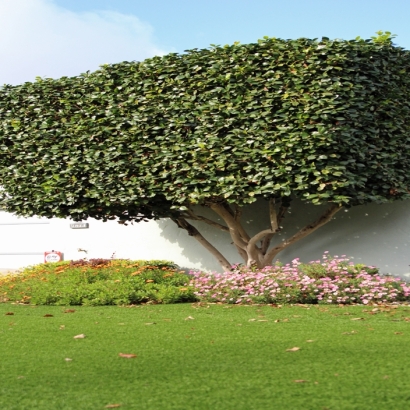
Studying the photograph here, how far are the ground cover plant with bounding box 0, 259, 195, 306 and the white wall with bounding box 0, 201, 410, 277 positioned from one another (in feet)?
4.50

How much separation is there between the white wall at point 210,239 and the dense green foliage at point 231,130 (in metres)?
1.74

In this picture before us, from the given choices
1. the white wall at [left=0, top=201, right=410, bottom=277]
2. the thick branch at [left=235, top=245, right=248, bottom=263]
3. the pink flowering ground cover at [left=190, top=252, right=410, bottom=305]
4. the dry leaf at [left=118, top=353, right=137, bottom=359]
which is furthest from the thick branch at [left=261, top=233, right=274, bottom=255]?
the dry leaf at [left=118, top=353, right=137, bottom=359]

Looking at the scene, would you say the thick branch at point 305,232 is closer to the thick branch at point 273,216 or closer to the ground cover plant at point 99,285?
the thick branch at point 273,216

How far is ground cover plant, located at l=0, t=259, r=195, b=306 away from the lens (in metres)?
11.0

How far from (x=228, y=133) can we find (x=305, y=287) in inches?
129

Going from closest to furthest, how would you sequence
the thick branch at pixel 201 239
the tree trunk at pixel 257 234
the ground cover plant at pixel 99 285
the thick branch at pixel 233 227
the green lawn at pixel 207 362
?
the green lawn at pixel 207 362
the ground cover plant at pixel 99 285
the tree trunk at pixel 257 234
the thick branch at pixel 233 227
the thick branch at pixel 201 239

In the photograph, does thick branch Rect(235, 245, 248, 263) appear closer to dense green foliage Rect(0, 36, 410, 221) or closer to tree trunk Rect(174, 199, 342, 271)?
tree trunk Rect(174, 199, 342, 271)

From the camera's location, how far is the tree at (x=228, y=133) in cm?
1112

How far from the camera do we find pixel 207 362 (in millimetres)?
5707

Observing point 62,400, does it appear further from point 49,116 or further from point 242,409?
point 49,116

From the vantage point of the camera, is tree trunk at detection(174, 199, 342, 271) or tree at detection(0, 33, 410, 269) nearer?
tree at detection(0, 33, 410, 269)

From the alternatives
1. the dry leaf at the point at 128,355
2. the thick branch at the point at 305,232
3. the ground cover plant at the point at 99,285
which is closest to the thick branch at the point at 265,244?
the thick branch at the point at 305,232

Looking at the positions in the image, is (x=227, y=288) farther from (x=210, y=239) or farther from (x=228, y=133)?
(x=210, y=239)

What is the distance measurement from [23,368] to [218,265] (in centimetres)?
973
